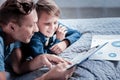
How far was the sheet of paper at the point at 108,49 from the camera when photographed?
115 centimetres

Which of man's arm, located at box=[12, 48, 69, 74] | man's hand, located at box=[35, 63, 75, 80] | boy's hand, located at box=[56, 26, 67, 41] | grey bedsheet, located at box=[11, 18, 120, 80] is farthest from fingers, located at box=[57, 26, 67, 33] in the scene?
man's hand, located at box=[35, 63, 75, 80]

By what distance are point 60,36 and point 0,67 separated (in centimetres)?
52

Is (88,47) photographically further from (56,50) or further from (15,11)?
(15,11)

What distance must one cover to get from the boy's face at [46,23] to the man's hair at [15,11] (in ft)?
0.56

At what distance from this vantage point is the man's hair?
3.59 feet

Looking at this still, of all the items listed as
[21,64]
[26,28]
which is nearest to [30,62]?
[21,64]

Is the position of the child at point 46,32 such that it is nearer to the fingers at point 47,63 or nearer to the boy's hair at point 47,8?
the boy's hair at point 47,8

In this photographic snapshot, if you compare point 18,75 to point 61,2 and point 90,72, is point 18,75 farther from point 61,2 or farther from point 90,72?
point 61,2

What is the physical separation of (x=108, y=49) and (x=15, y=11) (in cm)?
45

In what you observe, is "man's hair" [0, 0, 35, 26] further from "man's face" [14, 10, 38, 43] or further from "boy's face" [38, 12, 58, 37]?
"boy's face" [38, 12, 58, 37]

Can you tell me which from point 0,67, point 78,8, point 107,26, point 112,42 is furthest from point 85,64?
point 78,8

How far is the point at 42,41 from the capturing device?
1.31m

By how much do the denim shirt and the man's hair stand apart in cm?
17

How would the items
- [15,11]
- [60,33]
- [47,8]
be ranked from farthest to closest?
[60,33] → [47,8] → [15,11]
